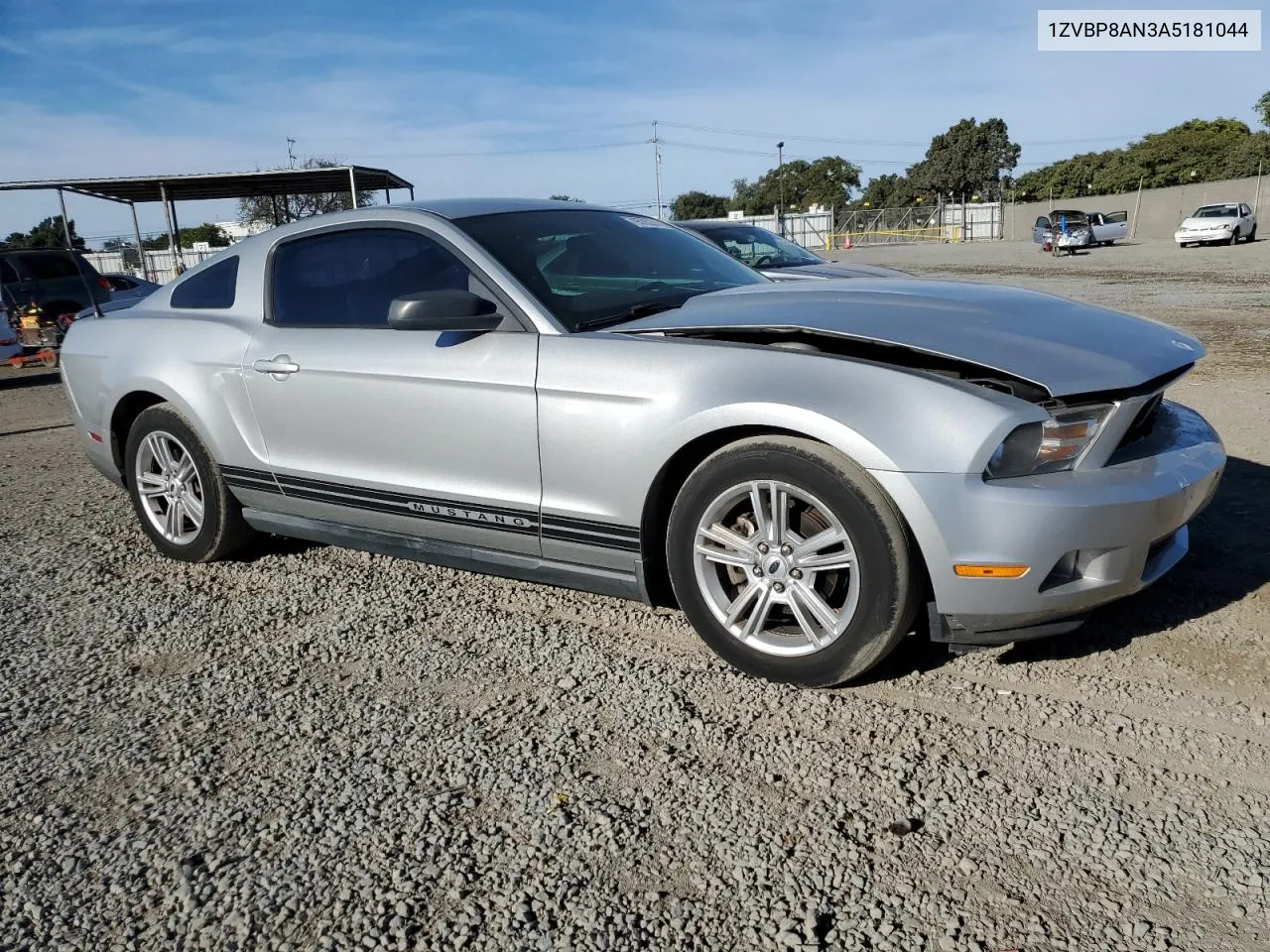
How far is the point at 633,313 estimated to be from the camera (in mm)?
3617

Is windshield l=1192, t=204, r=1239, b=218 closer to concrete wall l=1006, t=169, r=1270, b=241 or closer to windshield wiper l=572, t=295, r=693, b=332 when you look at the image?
concrete wall l=1006, t=169, r=1270, b=241

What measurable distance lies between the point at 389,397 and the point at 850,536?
1.82m

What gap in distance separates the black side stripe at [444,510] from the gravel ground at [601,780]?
41 cm

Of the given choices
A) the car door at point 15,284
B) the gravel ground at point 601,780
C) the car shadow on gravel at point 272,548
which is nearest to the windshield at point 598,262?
the gravel ground at point 601,780

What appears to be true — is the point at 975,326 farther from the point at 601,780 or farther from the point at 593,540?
the point at 601,780

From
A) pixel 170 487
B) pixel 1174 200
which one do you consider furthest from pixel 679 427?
pixel 1174 200

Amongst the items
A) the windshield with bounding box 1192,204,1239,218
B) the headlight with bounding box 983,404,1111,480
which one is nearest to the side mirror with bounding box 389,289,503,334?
the headlight with bounding box 983,404,1111,480

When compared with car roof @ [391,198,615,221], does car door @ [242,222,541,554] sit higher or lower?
lower

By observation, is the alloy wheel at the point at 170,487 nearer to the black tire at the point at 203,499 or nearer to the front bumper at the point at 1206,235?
the black tire at the point at 203,499

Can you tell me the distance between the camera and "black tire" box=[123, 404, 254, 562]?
174 inches

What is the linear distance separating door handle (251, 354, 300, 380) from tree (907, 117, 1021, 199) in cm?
9200

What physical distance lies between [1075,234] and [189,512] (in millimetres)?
36977

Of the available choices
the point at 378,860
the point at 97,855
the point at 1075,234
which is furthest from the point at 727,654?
the point at 1075,234

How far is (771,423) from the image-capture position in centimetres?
293
